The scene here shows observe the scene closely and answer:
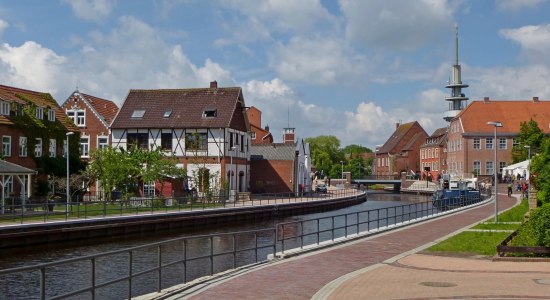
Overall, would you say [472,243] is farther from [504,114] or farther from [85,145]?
[504,114]

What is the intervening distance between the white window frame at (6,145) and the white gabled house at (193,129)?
14.4m

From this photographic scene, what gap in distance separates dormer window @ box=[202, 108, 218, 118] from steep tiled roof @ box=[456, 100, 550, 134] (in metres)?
48.5

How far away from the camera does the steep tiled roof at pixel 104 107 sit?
A: 2731 inches

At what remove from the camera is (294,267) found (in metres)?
19.2

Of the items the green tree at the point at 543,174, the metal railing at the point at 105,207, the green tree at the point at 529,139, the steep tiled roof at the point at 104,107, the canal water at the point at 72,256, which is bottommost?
the canal water at the point at 72,256

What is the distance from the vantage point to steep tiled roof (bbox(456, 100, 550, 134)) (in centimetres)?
10044

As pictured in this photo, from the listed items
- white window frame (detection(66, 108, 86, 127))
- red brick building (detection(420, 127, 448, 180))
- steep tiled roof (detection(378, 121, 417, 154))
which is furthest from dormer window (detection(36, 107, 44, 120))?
steep tiled roof (detection(378, 121, 417, 154))

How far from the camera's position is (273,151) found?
75.2 metres

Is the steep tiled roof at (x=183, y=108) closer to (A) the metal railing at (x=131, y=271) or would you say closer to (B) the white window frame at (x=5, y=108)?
(B) the white window frame at (x=5, y=108)

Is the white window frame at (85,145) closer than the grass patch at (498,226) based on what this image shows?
No

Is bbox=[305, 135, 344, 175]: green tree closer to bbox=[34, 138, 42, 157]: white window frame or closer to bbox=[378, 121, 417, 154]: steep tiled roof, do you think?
bbox=[378, 121, 417, 154]: steep tiled roof

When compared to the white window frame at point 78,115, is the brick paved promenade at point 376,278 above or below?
below

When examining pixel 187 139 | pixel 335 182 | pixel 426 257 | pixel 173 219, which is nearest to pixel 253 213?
pixel 173 219

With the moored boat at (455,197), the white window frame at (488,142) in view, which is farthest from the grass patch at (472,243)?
the white window frame at (488,142)
